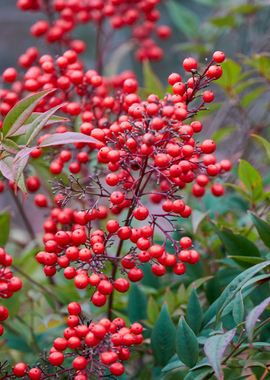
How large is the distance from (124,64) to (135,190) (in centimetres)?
235

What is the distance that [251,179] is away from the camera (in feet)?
4.39

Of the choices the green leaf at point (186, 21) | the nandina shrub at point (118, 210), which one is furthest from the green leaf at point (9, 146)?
the green leaf at point (186, 21)

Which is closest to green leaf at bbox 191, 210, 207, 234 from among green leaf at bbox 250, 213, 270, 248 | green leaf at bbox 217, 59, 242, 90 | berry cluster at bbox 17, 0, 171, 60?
green leaf at bbox 250, 213, 270, 248

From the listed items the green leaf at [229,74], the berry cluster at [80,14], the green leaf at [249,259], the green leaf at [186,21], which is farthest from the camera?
the green leaf at [186,21]

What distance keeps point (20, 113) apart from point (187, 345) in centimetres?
41

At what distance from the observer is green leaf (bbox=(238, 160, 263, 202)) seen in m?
1.32

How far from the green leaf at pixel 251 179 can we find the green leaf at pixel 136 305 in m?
0.28

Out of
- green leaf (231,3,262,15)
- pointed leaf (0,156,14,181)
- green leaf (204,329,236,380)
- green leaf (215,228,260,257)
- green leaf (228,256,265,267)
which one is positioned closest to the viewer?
green leaf (204,329,236,380)

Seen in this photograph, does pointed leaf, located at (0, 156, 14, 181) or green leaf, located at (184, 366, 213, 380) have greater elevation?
pointed leaf, located at (0, 156, 14, 181)

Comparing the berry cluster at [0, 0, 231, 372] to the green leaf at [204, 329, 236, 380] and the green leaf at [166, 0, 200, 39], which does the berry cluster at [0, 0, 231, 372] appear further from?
the green leaf at [166, 0, 200, 39]

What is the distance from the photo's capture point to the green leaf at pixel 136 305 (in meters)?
1.30

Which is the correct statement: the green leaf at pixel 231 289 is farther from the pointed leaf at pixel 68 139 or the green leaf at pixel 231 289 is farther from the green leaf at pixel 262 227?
the pointed leaf at pixel 68 139

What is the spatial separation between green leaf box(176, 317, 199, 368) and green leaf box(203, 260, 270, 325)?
5cm

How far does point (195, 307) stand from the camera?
110cm
